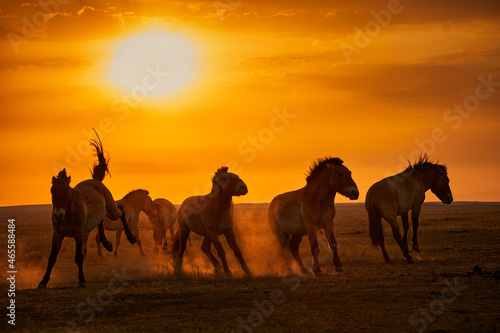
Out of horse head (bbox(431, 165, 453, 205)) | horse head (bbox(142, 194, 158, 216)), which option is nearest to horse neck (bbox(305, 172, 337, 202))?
horse head (bbox(431, 165, 453, 205))

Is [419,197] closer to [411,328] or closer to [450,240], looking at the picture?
[450,240]

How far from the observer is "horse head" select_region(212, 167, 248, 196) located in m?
14.8

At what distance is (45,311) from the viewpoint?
10.3 meters

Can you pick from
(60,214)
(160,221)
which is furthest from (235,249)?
(160,221)

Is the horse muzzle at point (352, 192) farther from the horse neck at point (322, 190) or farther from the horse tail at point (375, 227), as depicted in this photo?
the horse tail at point (375, 227)

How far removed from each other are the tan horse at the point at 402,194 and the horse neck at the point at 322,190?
3553 millimetres

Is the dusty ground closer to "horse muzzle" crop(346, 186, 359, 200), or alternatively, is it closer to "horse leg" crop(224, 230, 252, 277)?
"horse leg" crop(224, 230, 252, 277)

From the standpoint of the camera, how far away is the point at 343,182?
14.2 meters

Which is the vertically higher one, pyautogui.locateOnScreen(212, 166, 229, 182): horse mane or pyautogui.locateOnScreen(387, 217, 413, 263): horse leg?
pyautogui.locateOnScreen(212, 166, 229, 182): horse mane

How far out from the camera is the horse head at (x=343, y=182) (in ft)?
46.0

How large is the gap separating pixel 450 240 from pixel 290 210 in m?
12.3

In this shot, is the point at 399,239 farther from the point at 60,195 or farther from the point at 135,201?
the point at 135,201

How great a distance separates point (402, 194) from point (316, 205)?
477 cm

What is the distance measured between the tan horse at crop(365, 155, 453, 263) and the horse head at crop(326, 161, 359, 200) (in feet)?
11.8
